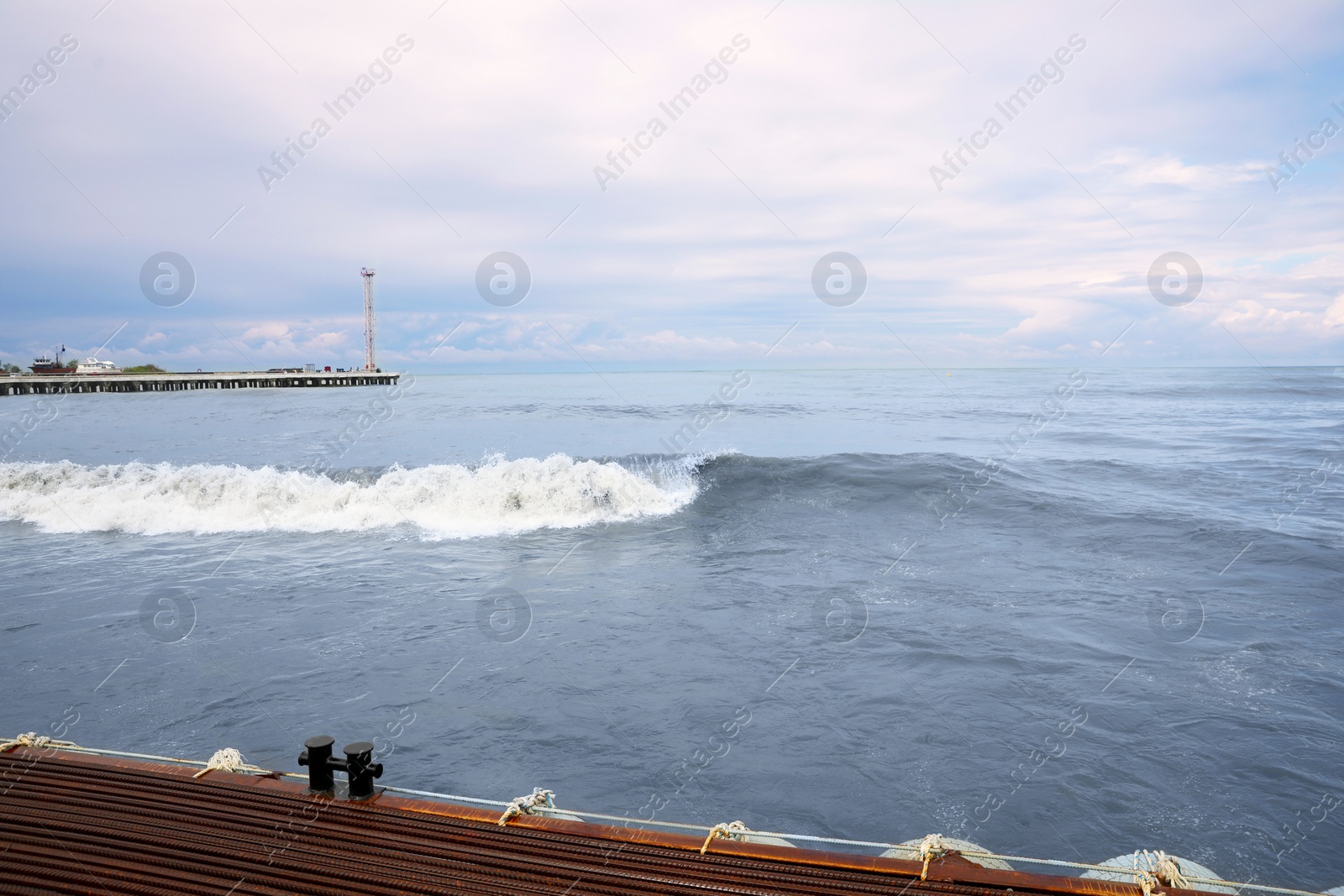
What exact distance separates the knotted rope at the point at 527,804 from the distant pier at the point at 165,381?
81.1m

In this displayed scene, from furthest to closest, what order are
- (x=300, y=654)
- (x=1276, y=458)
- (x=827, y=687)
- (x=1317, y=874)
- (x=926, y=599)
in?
(x=1276, y=458) < (x=926, y=599) < (x=300, y=654) < (x=827, y=687) < (x=1317, y=874)

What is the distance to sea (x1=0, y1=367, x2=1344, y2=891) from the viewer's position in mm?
5277

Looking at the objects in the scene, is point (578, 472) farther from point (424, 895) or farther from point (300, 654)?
point (424, 895)

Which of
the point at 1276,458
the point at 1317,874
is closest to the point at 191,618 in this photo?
the point at 1317,874

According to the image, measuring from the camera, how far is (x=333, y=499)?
15914 millimetres

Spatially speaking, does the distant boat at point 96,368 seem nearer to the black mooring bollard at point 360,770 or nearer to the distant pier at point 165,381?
the distant pier at point 165,381

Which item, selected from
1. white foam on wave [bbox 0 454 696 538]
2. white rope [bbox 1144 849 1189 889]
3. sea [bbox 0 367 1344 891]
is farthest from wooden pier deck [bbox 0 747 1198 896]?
white foam on wave [bbox 0 454 696 538]

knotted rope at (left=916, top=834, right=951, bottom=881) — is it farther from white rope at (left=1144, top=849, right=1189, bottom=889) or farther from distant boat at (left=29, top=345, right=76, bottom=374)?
distant boat at (left=29, top=345, right=76, bottom=374)

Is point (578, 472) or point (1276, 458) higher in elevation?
point (1276, 458)

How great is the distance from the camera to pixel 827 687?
688 cm

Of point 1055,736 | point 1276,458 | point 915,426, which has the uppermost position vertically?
point 915,426

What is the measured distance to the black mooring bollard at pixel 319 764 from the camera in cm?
384

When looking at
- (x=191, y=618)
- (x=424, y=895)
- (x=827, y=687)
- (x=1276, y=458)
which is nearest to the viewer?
(x=424, y=895)

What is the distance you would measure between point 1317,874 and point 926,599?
17.3ft
